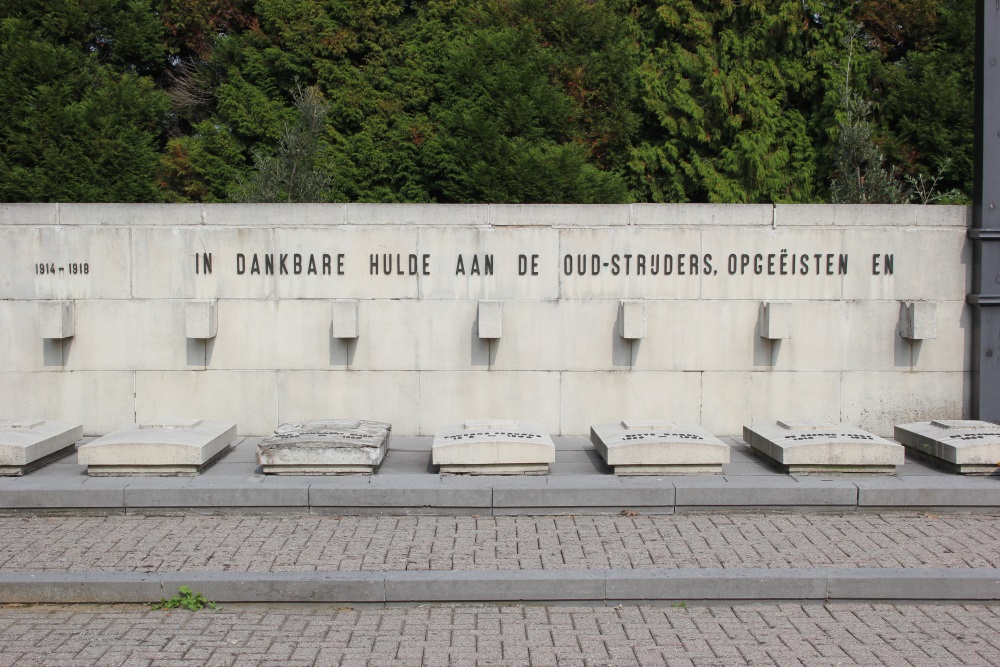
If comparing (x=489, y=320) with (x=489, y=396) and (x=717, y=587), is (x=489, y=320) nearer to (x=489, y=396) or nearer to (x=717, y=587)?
Result: (x=489, y=396)

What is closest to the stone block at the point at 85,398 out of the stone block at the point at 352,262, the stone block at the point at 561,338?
the stone block at the point at 352,262

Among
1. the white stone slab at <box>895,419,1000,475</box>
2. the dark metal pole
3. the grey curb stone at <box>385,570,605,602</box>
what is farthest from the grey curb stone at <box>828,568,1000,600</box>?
the dark metal pole

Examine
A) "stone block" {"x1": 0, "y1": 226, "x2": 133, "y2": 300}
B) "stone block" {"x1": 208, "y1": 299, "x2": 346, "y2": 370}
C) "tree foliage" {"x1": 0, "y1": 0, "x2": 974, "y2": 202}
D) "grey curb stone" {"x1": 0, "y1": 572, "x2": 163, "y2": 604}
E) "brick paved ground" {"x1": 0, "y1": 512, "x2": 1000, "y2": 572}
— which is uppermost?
"tree foliage" {"x1": 0, "y1": 0, "x2": 974, "y2": 202}

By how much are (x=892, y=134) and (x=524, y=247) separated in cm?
1701

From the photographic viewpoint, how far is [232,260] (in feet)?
34.1

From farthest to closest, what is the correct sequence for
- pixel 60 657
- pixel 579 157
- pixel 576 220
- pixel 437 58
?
pixel 437 58 < pixel 579 157 < pixel 576 220 < pixel 60 657

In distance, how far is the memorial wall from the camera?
10.4 m

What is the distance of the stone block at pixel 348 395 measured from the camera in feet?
34.4

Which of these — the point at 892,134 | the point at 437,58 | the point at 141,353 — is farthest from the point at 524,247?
the point at 892,134

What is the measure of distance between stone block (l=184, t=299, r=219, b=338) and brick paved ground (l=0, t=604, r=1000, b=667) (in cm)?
441

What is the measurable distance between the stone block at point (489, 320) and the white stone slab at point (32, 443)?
13.9 feet

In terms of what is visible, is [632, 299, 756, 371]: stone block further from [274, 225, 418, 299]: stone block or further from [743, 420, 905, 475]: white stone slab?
[274, 225, 418, 299]: stone block

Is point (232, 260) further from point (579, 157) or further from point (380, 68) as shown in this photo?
point (380, 68)

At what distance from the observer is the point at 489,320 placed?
10.2m
